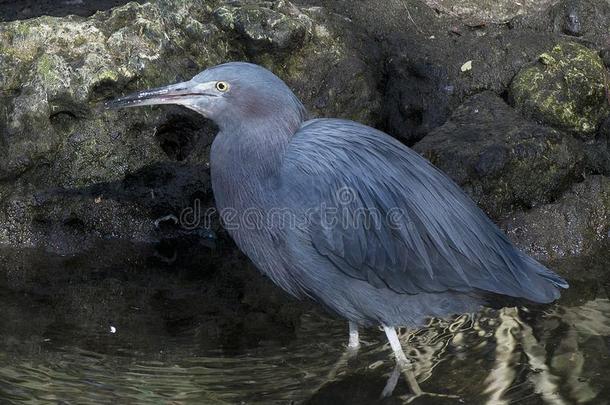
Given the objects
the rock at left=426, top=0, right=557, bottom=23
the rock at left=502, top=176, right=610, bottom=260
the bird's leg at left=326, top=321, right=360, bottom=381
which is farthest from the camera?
the rock at left=426, top=0, right=557, bottom=23

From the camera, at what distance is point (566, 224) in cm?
668

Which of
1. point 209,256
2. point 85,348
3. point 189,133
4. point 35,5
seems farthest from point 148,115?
point 35,5

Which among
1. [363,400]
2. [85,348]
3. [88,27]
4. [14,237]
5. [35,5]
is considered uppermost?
[35,5]

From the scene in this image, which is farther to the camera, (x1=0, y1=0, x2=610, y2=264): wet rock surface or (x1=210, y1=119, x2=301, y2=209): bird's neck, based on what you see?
(x1=0, y1=0, x2=610, y2=264): wet rock surface

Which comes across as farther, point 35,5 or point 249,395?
point 35,5

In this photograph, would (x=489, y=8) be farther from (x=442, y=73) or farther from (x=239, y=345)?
(x=239, y=345)

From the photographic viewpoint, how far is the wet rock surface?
267 inches

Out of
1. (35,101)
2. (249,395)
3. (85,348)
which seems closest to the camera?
(249,395)

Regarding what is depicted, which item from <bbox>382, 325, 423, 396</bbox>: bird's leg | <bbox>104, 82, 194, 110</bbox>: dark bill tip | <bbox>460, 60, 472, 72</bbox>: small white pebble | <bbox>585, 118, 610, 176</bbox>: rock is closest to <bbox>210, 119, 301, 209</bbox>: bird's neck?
<bbox>104, 82, 194, 110</bbox>: dark bill tip

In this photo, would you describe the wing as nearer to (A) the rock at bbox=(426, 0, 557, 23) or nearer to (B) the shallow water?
(B) the shallow water

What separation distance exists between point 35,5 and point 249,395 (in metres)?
5.34

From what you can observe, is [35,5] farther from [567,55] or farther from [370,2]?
[567,55]

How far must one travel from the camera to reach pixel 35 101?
22.1 feet

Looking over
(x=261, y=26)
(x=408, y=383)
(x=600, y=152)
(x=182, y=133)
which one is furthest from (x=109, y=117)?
(x=600, y=152)
